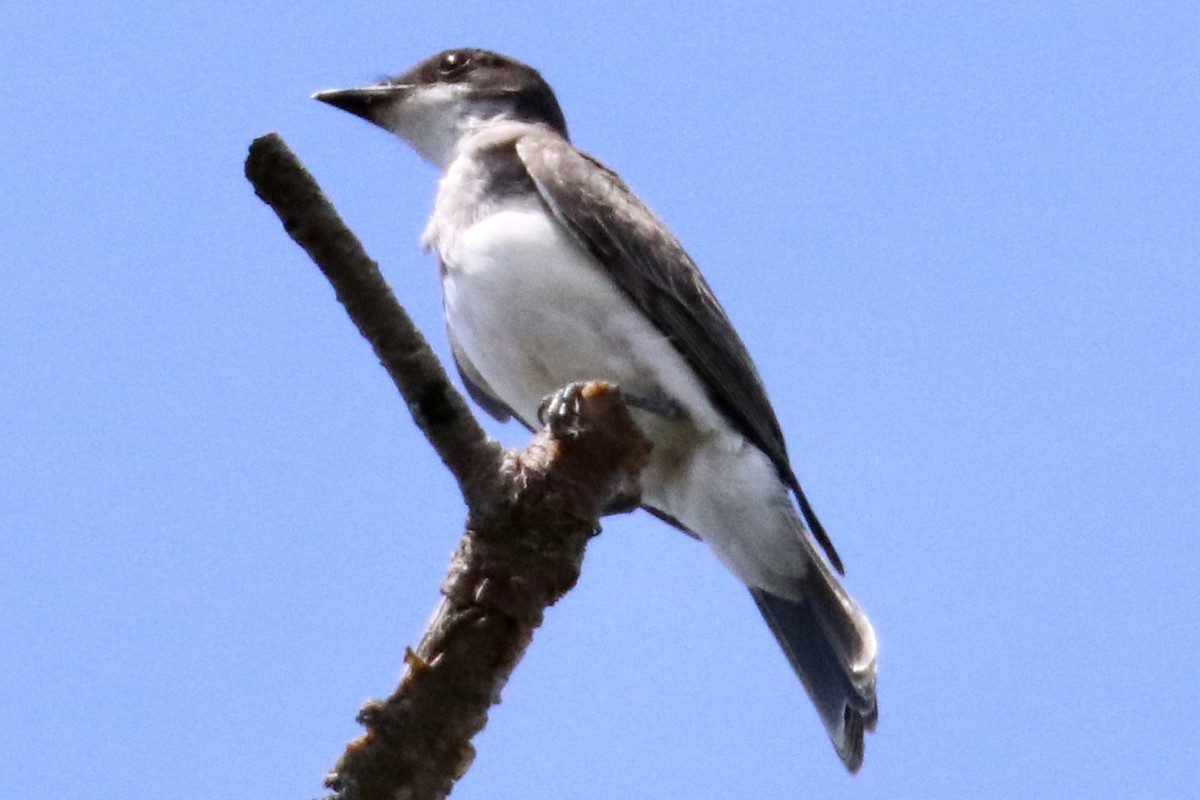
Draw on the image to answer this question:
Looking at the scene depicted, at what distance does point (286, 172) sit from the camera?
481 cm

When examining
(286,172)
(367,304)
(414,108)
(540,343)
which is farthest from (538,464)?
(414,108)

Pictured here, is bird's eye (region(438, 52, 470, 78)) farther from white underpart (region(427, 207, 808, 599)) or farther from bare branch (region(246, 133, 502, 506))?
bare branch (region(246, 133, 502, 506))

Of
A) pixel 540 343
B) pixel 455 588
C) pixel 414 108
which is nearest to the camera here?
pixel 455 588

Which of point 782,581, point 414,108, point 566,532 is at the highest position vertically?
point 414,108

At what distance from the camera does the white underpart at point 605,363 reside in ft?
23.7

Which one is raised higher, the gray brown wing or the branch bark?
the gray brown wing

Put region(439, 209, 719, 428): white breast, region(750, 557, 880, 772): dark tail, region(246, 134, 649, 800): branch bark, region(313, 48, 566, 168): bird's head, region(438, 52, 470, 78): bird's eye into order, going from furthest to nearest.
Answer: region(438, 52, 470, 78): bird's eye, region(313, 48, 566, 168): bird's head, region(439, 209, 719, 428): white breast, region(750, 557, 880, 772): dark tail, region(246, 134, 649, 800): branch bark

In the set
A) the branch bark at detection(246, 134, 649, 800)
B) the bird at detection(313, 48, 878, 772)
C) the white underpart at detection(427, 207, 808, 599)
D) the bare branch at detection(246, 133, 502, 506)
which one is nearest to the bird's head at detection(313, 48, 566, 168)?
the bird at detection(313, 48, 878, 772)

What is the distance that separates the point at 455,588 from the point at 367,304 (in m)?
0.87

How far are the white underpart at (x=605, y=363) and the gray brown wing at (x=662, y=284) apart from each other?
69 millimetres

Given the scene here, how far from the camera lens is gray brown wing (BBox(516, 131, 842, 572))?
24.6 feet

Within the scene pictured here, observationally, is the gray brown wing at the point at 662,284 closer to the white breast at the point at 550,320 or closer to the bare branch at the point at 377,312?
the white breast at the point at 550,320

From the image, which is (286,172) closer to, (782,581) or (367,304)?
(367,304)

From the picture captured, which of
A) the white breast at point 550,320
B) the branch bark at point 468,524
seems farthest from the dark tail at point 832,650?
the branch bark at point 468,524
